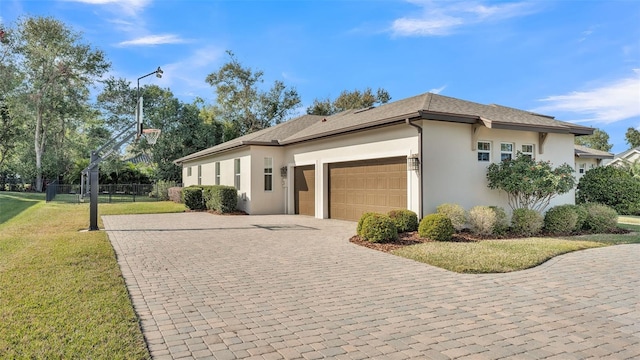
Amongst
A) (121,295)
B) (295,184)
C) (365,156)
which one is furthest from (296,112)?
(121,295)

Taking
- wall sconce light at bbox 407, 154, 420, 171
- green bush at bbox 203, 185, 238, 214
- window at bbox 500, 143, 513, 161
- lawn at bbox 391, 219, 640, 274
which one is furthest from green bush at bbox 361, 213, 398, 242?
green bush at bbox 203, 185, 238, 214

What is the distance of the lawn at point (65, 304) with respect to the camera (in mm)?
3406

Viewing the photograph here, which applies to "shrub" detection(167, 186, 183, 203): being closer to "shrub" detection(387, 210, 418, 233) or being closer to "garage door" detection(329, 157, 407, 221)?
"garage door" detection(329, 157, 407, 221)

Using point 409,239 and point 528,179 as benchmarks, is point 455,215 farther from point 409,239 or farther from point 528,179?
point 528,179

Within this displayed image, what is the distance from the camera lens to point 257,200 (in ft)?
55.8

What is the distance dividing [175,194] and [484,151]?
20.0m

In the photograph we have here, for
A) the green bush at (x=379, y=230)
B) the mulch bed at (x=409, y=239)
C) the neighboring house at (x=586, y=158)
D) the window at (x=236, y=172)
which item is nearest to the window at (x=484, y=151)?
the mulch bed at (x=409, y=239)

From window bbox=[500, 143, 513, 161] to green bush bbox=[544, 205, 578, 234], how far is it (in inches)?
81.0

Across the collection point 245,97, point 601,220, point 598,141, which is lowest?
point 601,220

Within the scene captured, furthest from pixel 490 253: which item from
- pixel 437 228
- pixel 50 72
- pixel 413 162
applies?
pixel 50 72

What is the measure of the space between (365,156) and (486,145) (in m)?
3.71

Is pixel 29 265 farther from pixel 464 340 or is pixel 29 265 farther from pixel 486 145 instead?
pixel 486 145

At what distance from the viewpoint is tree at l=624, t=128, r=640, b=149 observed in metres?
49.7

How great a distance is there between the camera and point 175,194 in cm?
2545
